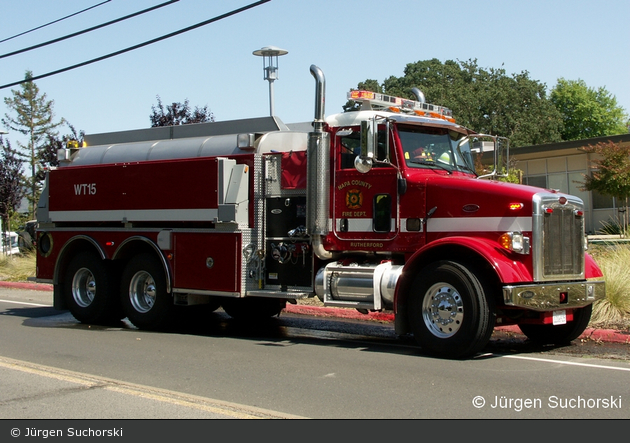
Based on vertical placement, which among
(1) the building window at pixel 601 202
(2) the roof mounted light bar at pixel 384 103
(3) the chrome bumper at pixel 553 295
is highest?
(2) the roof mounted light bar at pixel 384 103

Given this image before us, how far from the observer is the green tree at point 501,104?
5588cm

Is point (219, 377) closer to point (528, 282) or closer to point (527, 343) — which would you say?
point (528, 282)

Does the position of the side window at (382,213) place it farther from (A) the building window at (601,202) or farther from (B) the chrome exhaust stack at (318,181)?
(A) the building window at (601,202)

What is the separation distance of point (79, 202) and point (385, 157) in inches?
233

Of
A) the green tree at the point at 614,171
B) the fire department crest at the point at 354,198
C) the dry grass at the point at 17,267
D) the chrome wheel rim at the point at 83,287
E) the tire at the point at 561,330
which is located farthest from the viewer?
the green tree at the point at 614,171

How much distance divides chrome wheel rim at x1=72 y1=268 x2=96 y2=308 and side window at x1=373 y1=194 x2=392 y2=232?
559cm

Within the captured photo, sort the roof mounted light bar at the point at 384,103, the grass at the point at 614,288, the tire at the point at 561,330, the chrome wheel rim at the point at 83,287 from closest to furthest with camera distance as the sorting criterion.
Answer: the tire at the point at 561,330
the roof mounted light bar at the point at 384,103
the grass at the point at 614,288
the chrome wheel rim at the point at 83,287

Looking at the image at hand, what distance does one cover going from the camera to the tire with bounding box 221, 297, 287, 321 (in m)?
12.6

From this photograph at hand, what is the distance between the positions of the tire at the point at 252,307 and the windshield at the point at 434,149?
12.9 ft

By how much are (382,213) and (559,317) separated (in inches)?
101

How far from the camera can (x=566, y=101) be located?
74.9 meters

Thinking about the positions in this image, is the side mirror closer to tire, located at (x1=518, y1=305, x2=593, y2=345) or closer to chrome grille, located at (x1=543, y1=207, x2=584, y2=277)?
chrome grille, located at (x1=543, y1=207, x2=584, y2=277)

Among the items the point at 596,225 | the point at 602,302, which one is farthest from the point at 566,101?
the point at 602,302
